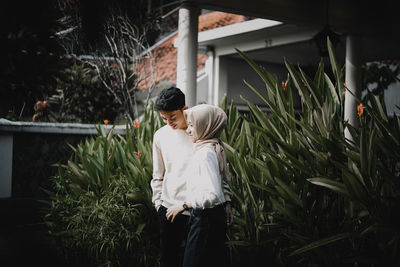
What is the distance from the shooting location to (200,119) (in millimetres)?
2645

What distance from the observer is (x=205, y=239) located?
261cm

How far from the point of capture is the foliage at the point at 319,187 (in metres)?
2.88

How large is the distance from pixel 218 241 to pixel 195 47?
326 centimetres

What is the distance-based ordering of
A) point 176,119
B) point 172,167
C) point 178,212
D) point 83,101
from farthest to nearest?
point 83,101 < point 176,119 < point 172,167 < point 178,212

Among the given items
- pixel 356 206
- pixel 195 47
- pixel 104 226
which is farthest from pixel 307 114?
pixel 195 47

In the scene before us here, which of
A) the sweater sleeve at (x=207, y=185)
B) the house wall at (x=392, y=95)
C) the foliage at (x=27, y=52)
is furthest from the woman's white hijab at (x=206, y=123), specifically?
the house wall at (x=392, y=95)

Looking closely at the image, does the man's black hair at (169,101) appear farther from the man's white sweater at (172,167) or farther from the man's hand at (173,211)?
the man's hand at (173,211)

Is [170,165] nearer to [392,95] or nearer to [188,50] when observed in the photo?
[188,50]

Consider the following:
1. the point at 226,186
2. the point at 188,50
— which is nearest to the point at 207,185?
the point at 226,186

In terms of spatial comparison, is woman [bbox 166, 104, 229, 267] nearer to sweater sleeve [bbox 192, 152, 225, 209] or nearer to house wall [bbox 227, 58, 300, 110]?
sweater sleeve [bbox 192, 152, 225, 209]

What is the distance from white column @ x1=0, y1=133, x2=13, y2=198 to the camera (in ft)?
22.9

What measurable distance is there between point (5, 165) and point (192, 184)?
518 cm

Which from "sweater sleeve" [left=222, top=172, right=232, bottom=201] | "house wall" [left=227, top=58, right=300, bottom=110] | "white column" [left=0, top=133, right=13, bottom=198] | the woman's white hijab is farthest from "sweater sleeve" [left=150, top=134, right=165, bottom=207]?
"house wall" [left=227, top=58, right=300, bottom=110]

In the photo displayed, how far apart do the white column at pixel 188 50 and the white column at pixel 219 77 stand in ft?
17.8
